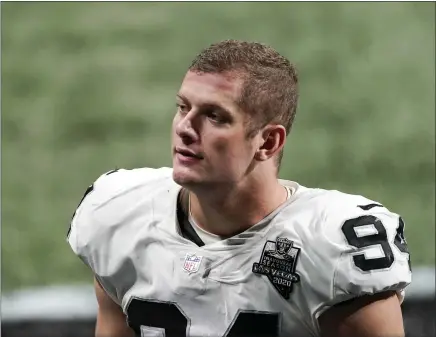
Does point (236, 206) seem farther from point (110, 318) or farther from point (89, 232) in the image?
point (110, 318)

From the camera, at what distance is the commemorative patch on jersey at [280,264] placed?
167 cm

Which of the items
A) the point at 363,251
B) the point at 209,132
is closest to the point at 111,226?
the point at 209,132

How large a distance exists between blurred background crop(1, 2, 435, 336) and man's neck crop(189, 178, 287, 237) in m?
1.66

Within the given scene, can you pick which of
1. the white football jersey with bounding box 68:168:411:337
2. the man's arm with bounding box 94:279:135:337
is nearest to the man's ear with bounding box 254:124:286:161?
the white football jersey with bounding box 68:168:411:337

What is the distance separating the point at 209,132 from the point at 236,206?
0.58 feet

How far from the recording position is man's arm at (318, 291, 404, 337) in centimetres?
163

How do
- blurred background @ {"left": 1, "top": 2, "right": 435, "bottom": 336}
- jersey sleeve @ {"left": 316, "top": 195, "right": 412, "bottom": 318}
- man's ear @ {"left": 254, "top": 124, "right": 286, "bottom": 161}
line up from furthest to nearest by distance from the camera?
blurred background @ {"left": 1, "top": 2, "right": 435, "bottom": 336} → man's ear @ {"left": 254, "top": 124, "right": 286, "bottom": 161} → jersey sleeve @ {"left": 316, "top": 195, "right": 412, "bottom": 318}

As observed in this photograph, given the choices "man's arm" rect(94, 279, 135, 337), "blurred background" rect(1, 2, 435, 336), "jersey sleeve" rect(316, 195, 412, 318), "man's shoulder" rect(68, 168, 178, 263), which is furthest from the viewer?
"blurred background" rect(1, 2, 435, 336)

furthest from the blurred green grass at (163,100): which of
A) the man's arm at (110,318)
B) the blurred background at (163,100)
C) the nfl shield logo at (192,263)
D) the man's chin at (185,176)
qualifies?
the man's chin at (185,176)

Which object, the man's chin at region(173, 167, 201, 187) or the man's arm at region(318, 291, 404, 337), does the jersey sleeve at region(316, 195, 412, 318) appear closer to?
the man's arm at region(318, 291, 404, 337)

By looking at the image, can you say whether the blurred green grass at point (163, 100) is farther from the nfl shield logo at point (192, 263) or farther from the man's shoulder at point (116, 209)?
the nfl shield logo at point (192, 263)

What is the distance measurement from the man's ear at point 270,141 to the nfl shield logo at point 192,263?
0.75 ft

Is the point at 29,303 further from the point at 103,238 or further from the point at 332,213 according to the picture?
the point at 332,213

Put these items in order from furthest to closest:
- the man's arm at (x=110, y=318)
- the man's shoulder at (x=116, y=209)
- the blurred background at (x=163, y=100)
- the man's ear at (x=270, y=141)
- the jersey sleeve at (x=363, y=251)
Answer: the blurred background at (x=163, y=100)
the man's arm at (x=110, y=318)
the man's shoulder at (x=116, y=209)
the man's ear at (x=270, y=141)
the jersey sleeve at (x=363, y=251)
